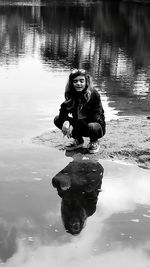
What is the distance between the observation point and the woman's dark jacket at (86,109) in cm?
659

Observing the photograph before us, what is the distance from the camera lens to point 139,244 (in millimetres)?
4301

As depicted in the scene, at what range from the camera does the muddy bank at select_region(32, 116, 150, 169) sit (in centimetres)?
665

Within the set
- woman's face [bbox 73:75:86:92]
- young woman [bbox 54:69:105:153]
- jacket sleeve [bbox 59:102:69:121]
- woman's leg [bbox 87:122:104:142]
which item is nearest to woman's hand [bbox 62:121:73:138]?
young woman [bbox 54:69:105:153]

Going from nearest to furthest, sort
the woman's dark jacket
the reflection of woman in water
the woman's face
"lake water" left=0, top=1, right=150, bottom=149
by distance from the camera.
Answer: the reflection of woman in water
the woman's face
the woman's dark jacket
"lake water" left=0, top=1, right=150, bottom=149

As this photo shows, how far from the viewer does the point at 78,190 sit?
550cm

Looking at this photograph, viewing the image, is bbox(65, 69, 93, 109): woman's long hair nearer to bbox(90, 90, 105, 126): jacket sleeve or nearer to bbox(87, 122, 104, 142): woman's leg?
bbox(90, 90, 105, 126): jacket sleeve

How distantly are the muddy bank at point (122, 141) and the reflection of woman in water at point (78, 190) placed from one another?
1.49 feet

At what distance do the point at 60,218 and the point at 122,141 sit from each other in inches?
105

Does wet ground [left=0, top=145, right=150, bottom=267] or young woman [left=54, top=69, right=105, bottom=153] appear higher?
young woman [left=54, top=69, right=105, bottom=153]

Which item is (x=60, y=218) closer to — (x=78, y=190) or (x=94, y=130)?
(x=78, y=190)

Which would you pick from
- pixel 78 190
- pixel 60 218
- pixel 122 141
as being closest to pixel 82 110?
pixel 122 141

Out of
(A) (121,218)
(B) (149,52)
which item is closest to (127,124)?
(A) (121,218)

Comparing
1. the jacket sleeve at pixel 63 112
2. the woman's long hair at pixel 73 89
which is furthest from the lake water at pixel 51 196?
the woman's long hair at pixel 73 89

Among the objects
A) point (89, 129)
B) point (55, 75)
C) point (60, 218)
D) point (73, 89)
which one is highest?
point (73, 89)
